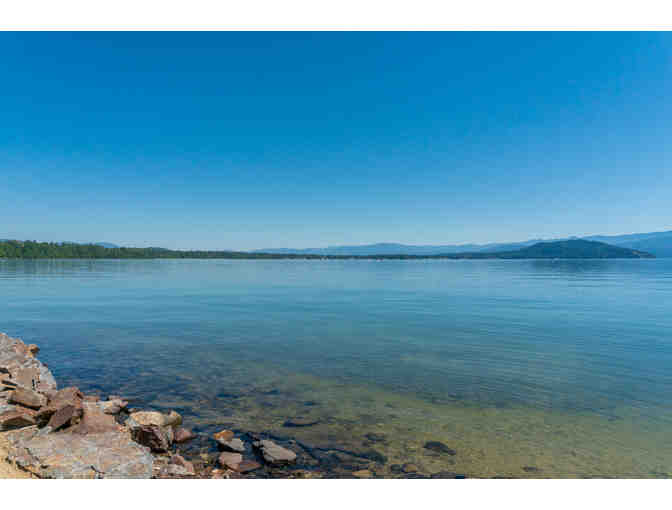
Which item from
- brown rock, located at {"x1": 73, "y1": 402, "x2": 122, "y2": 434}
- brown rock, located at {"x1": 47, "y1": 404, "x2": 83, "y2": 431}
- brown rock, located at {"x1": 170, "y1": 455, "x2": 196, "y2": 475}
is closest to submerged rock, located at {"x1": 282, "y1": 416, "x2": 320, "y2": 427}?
brown rock, located at {"x1": 170, "y1": 455, "x2": 196, "y2": 475}

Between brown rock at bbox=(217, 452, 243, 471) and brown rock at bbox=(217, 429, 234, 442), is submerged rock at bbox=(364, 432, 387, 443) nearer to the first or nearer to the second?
brown rock at bbox=(217, 452, 243, 471)

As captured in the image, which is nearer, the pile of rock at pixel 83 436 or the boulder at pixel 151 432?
the pile of rock at pixel 83 436

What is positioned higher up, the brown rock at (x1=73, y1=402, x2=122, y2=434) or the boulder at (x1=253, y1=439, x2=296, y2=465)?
the brown rock at (x1=73, y1=402, x2=122, y2=434)

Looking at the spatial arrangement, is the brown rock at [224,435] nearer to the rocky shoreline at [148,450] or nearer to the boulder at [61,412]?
the rocky shoreline at [148,450]

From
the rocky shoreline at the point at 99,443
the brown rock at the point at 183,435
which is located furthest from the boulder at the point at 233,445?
the brown rock at the point at 183,435

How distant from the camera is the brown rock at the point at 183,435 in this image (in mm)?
9383

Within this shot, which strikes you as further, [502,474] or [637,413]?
[637,413]

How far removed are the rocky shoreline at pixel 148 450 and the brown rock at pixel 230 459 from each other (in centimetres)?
2

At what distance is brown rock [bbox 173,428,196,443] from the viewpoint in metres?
9.38

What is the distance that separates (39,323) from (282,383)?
67.9 feet

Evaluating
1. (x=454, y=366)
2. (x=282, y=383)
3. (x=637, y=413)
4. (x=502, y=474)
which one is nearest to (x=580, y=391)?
(x=637, y=413)

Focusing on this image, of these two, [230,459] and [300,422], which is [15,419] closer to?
[230,459]
